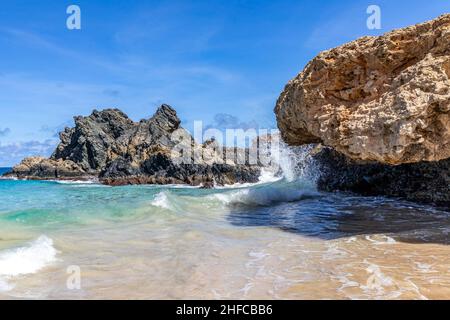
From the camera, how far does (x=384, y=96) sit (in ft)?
27.2

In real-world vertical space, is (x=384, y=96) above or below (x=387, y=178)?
above

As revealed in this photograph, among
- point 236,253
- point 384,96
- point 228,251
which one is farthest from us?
point 384,96

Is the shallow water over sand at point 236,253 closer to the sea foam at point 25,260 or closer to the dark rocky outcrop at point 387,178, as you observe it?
the sea foam at point 25,260

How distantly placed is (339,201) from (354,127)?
589 centimetres

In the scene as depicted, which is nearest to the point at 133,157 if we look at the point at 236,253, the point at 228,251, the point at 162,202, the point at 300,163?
the point at 300,163

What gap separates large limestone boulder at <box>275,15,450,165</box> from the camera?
7496 millimetres

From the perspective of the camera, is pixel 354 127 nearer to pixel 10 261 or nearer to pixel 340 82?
pixel 340 82

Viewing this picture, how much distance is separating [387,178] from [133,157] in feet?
112

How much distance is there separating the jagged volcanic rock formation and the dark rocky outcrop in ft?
62.7

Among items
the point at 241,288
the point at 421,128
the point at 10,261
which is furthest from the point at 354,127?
the point at 10,261

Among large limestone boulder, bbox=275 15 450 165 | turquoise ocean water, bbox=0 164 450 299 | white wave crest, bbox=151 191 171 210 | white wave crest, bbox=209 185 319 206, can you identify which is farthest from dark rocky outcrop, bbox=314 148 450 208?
white wave crest, bbox=151 191 171 210
